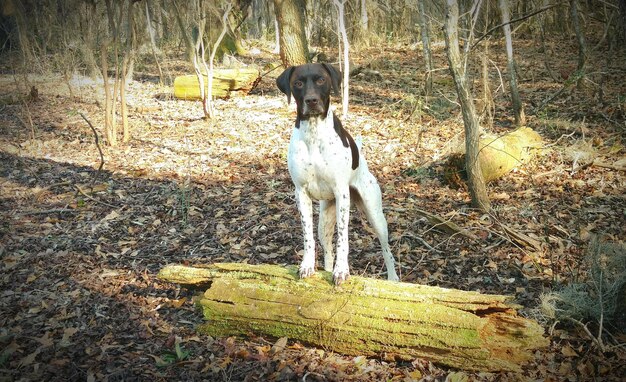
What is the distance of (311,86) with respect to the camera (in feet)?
12.1

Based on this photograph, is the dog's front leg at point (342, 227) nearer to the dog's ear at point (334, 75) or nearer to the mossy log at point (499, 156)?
the dog's ear at point (334, 75)

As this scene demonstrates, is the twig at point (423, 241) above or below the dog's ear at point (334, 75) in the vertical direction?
below

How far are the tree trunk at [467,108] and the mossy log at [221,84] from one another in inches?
324

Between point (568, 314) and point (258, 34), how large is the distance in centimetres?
2910

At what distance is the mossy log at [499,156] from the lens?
6.93 meters

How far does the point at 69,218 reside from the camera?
21.4 feet

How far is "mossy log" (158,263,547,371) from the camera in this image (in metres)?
3.27

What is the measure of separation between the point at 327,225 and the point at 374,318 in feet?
3.91

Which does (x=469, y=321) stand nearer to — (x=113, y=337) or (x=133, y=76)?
(x=113, y=337)

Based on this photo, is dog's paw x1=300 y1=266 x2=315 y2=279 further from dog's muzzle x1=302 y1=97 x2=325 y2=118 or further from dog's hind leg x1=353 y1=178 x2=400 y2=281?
dog's muzzle x1=302 y1=97 x2=325 y2=118

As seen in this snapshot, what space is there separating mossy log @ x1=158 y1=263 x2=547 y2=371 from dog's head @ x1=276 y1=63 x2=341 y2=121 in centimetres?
126

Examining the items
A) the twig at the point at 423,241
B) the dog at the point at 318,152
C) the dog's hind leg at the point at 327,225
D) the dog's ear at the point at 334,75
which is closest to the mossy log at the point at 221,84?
the twig at the point at 423,241

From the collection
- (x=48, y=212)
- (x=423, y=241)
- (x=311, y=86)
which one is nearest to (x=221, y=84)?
(x=48, y=212)

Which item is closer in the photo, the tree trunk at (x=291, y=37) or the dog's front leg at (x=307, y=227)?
the dog's front leg at (x=307, y=227)
